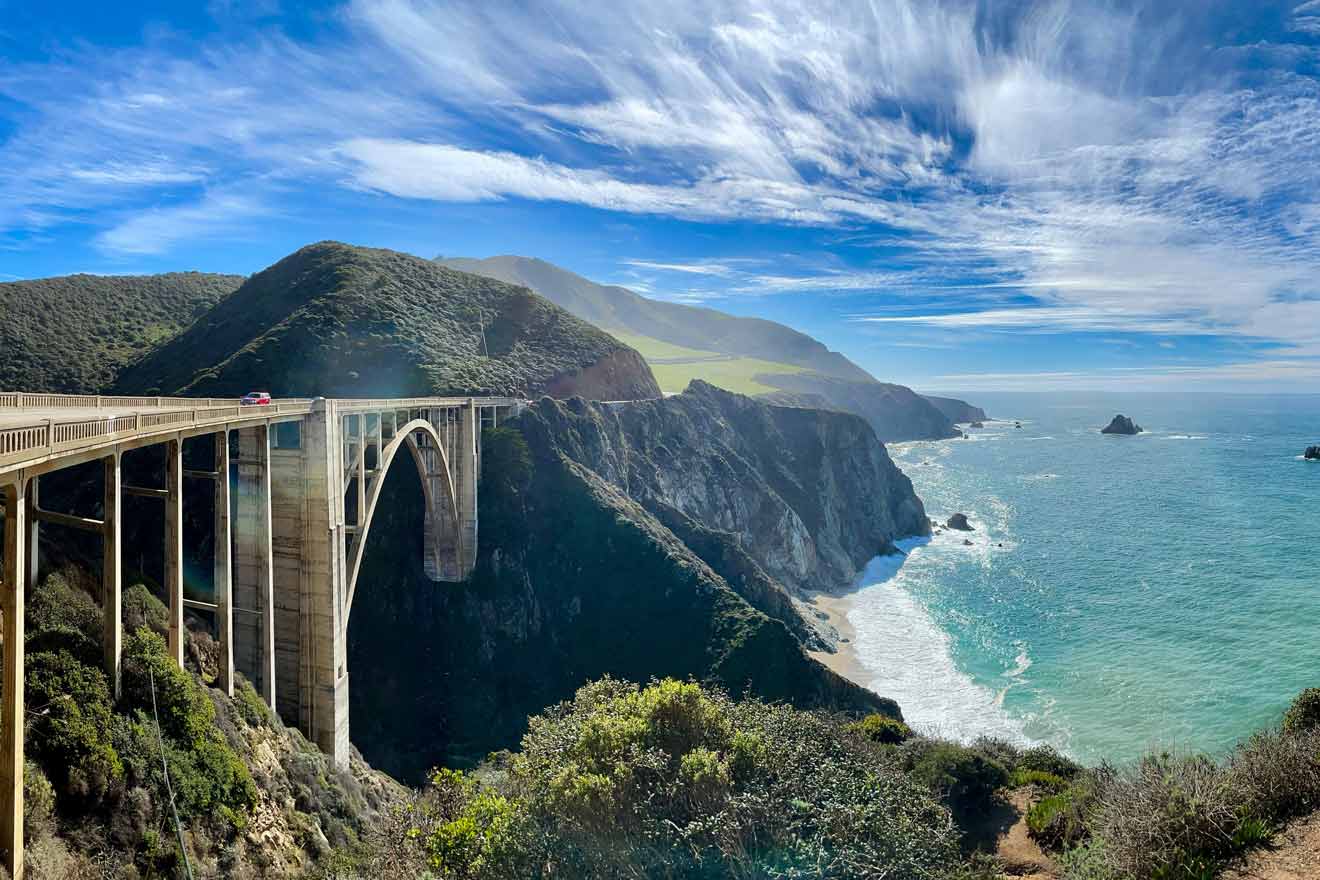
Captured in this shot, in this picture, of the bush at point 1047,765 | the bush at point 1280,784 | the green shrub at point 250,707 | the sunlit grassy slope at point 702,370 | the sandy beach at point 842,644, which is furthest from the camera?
the sunlit grassy slope at point 702,370

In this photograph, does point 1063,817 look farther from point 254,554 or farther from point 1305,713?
point 254,554

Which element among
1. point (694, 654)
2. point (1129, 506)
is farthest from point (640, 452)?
point (1129, 506)

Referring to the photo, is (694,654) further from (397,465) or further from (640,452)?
(640,452)

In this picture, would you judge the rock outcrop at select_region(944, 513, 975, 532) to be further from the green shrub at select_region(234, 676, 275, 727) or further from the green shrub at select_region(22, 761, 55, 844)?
the green shrub at select_region(22, 761, 55, 844)

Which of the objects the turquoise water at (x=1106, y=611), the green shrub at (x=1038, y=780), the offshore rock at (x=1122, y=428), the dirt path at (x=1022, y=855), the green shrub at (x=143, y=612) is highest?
the offshore rock at (x=1122, y=428)

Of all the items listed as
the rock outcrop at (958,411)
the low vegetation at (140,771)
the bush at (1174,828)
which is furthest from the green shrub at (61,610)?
the rock outcrop at (958,411)

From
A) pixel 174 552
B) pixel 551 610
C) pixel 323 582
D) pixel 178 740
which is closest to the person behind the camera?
pixel 178 740

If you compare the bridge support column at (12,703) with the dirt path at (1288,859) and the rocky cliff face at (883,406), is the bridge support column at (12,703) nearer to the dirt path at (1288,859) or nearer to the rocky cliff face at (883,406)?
the dirt path at (1288,859)

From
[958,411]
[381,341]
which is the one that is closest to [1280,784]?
[381,341]
